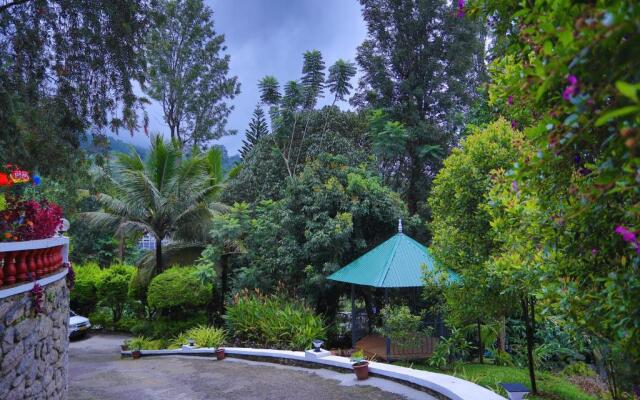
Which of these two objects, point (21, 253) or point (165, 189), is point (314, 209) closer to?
point (165, 189)

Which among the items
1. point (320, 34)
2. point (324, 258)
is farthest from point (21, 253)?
point (320, 34)

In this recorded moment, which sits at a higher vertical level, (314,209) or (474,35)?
(474,35)

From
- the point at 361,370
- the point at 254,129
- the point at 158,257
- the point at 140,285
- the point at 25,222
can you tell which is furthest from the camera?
the point at 254,129

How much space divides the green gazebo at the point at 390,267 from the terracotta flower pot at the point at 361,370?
2.98 meters

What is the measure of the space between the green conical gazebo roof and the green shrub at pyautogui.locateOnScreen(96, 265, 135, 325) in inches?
457

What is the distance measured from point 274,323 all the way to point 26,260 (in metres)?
7.07

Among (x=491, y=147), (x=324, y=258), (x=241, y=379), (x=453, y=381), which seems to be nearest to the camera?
(x=453, y=381)

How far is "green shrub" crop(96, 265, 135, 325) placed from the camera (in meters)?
19.8

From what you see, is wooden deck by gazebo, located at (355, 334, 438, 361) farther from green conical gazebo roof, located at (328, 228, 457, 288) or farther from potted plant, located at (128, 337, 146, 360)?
potted plant, located at (128, 337, 146, 360)

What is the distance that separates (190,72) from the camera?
1126 inches

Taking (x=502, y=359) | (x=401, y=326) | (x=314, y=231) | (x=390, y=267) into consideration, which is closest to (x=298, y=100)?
(x=314, y=231)

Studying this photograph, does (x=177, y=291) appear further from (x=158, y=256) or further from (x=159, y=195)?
(x=159, y=195)

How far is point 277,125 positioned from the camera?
65.7 ft

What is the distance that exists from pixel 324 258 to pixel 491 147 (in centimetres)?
723
